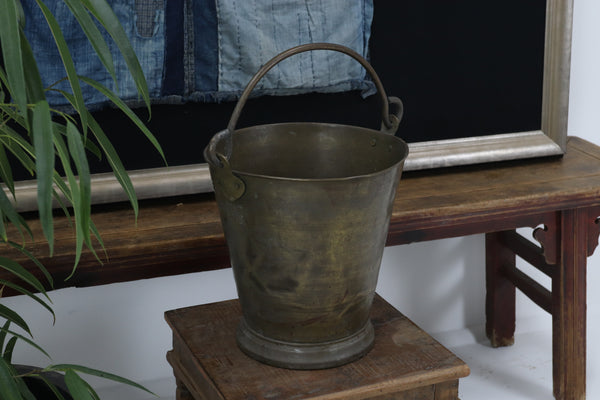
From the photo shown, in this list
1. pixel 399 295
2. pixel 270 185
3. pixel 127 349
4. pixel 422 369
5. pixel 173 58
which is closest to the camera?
pixel 270 185

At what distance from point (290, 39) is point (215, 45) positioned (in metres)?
0.18

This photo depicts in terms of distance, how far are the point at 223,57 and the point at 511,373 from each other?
4.10 feet

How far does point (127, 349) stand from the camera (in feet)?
7.62

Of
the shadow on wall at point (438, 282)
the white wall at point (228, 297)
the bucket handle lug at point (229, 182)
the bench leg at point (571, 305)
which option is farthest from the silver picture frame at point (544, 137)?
A: the bucket handle lug at point (229, 182)

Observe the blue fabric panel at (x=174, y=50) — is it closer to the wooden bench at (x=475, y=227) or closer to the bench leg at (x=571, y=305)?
the wooden bench at (x=475, y=227)

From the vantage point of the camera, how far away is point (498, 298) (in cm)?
256

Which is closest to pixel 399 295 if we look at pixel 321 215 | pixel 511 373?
pixel 511 373

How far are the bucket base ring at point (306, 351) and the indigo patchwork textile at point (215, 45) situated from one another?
2.18ft

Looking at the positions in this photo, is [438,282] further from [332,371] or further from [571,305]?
[332,371]

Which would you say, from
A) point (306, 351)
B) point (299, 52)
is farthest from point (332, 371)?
point (299, 52)

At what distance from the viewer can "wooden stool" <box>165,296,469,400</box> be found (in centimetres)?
141

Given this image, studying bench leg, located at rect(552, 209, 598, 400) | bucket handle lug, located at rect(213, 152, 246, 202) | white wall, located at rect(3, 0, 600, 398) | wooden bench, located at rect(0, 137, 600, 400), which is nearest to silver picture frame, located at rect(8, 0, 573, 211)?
wooden bench, located at rect(0, 137, 600, 400)

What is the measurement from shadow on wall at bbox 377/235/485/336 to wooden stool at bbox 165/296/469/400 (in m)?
0.90

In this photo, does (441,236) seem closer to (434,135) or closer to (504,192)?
(504,192)
